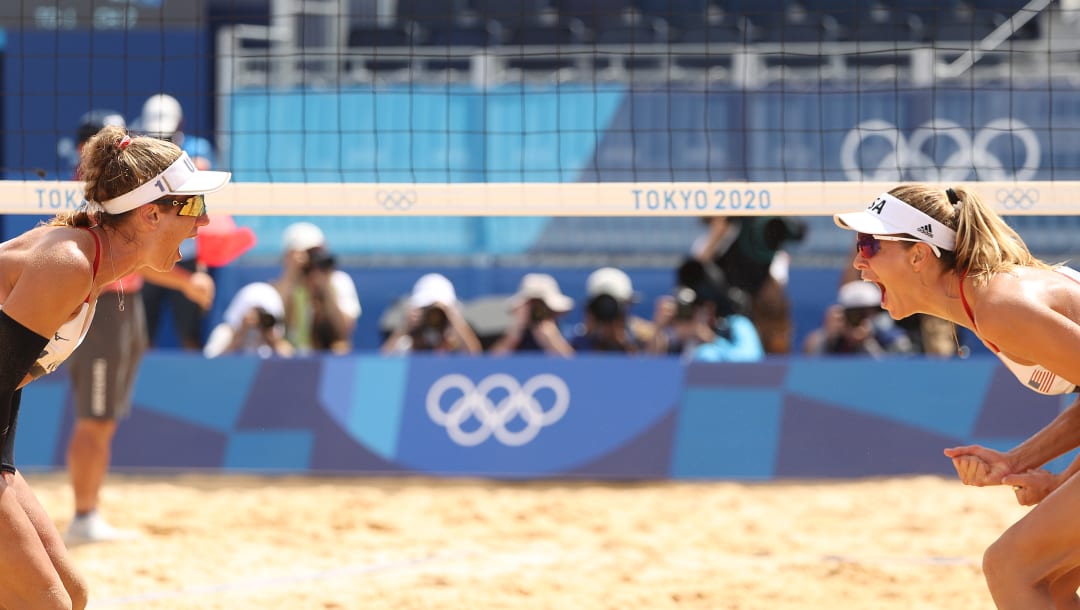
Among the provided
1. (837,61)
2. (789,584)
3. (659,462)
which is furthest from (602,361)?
(837,61)

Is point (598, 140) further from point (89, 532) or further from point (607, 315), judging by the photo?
point (89, 532)

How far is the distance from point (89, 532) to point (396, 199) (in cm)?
245

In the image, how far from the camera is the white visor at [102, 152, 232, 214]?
11.1 ft

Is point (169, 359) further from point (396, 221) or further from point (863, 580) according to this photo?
point (863, 580)

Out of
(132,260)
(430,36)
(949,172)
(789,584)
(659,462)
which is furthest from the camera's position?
(430,36)

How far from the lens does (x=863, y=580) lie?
5.28 m

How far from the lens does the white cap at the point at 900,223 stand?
10.9 ft

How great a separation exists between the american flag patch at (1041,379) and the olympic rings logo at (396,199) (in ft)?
7.18

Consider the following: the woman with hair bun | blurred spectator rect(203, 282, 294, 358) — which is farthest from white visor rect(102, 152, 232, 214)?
blurred spectator rect(203, 282, 294, 358)

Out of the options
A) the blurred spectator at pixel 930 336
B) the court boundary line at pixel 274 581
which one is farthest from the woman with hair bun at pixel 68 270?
the blurred spectator at pixel 930 336

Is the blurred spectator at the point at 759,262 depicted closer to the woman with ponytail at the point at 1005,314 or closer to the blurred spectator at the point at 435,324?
the blurred spectator at the point at 435,324

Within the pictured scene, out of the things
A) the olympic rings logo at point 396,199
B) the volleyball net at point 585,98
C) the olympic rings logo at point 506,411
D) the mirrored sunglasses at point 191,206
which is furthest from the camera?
the volleyball net at point 585,98

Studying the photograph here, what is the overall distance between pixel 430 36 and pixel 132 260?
754cm

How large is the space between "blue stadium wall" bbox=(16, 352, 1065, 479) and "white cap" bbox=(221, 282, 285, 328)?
711 millimetres
